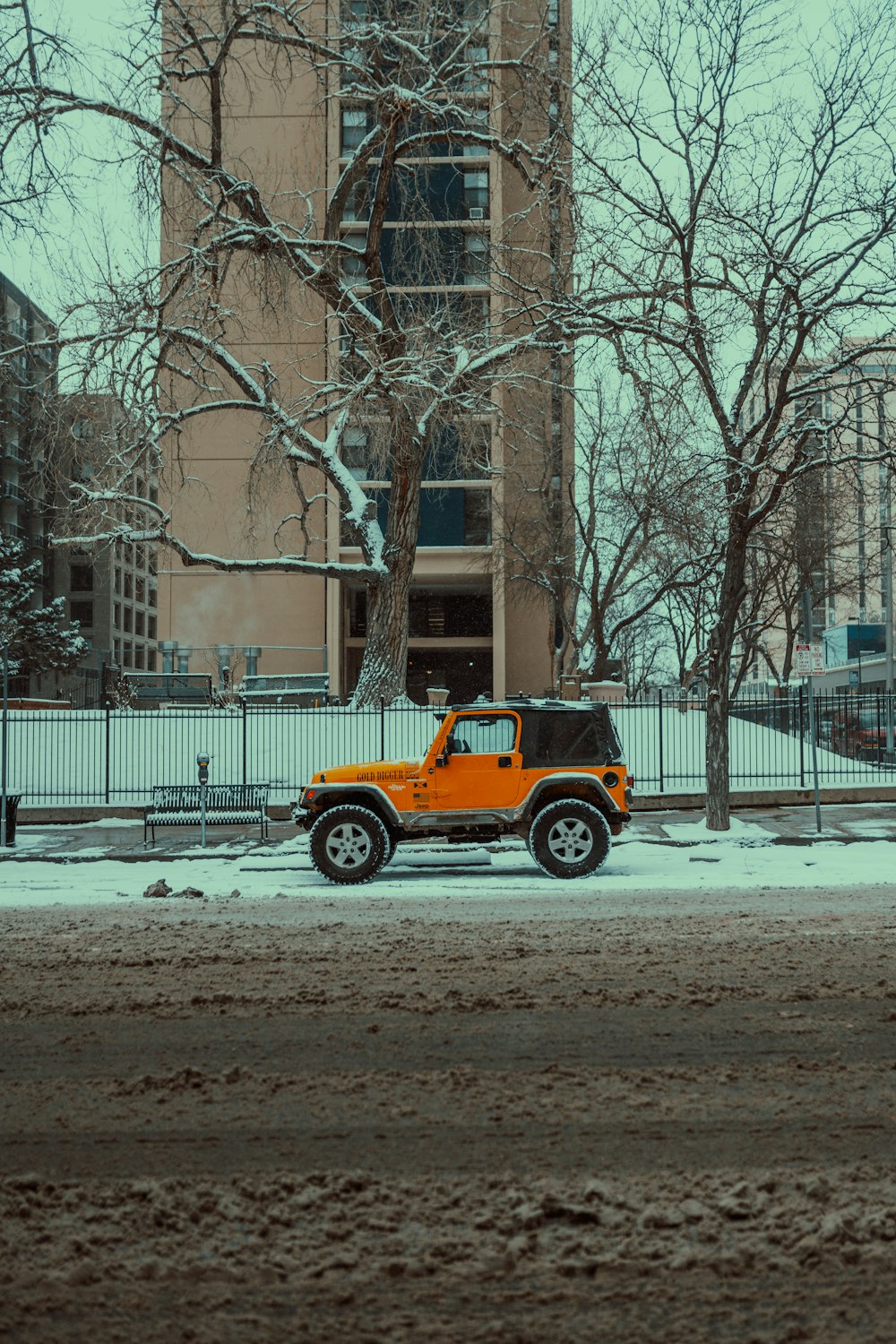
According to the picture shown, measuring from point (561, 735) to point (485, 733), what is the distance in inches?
34.6

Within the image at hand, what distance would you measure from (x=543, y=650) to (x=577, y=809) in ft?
136

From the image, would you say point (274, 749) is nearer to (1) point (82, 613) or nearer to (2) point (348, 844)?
(2) point (348, 844)

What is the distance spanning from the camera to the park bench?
2070 cm

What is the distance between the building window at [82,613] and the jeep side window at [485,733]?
70.2m

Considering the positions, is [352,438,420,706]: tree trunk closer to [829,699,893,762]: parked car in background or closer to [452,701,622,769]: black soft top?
[829,699,893,762]: parked car in background

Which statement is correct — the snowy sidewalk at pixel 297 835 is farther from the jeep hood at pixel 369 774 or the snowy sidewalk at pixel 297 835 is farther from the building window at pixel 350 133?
the building window at pixel 350 133

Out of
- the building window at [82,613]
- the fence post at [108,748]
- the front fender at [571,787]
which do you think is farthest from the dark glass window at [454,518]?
the front fender at [571,787]

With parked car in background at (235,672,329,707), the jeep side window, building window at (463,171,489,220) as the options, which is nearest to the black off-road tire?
the jeep side window

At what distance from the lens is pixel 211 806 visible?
21234mm

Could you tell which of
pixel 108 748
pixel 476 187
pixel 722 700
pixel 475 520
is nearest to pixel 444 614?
pixel 475 520

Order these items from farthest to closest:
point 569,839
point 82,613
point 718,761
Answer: point 82,613
point 718,761
point 569,839

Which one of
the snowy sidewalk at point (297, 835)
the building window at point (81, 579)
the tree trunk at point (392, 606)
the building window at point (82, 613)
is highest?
the building window at point (81, 579)

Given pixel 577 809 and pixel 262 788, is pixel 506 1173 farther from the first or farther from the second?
pixel 262 788

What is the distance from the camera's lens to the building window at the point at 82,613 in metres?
82.4
